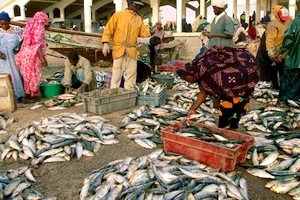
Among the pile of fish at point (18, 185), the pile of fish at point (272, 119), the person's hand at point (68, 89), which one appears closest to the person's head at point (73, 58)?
the person's hand at point (68, 89)

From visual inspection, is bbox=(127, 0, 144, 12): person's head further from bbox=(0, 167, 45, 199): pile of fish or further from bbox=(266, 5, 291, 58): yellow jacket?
bbox=(0, 167, 45, 199): pile of fish

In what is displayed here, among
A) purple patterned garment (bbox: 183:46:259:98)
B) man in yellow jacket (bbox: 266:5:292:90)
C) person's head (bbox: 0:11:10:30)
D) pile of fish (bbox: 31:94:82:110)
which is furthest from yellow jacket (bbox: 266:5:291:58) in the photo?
person's head (bbox: 0:11:10:30)

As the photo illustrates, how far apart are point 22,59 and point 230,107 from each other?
5111mm

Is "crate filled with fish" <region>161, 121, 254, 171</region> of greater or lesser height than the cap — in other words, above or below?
below

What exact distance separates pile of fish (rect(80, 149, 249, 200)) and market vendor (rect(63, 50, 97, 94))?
3.90 meters

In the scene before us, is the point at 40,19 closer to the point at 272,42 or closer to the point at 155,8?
the point at 272,42

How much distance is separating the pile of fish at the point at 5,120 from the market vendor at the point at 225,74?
11.6ft

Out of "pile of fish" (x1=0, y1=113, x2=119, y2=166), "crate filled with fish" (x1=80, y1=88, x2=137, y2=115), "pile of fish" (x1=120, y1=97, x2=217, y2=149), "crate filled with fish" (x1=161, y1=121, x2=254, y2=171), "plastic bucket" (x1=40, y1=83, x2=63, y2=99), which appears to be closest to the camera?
"crate filled with fish" (x1=161, y1=121, x2=254, y2=171)

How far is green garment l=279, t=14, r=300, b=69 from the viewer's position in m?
5.66

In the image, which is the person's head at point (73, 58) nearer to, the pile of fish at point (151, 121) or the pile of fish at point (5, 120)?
the pile of fish at point (5, 120)

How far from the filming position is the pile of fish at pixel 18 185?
3016 mm

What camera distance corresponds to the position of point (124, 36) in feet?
21.5

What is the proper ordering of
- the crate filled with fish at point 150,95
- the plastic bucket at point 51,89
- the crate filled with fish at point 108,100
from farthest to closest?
the plastic bucket at point 51,89 → the crate filled with fish at point 150,95 → the crate filled with fish at point 108,100

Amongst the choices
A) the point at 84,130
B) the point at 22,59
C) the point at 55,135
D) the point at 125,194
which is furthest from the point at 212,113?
the point at 22,59
